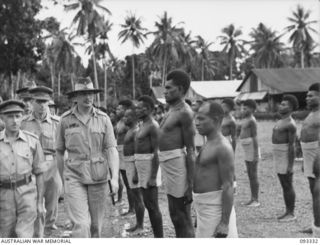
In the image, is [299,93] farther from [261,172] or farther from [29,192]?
[29,192]

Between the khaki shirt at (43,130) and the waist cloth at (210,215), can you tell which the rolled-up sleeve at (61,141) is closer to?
the khaki shirt at (43,130)

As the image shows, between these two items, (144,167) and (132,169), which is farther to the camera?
(132,169)

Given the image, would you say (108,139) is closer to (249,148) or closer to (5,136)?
(5,136)

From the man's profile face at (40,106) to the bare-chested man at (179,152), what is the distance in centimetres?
207

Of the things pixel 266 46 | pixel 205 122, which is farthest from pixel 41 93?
pixel 266 46

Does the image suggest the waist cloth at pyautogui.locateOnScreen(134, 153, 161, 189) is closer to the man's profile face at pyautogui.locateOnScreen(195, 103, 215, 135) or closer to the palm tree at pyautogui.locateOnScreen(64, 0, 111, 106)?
the man's profile face at pyautogui.locateOnScreen(195, 103, 215, 135)

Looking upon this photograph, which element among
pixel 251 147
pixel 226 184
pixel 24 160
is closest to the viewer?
pixel 226 184

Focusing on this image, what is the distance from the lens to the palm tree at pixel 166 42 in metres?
40.7

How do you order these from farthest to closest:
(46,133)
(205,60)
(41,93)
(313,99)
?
1. (205,60)
2. (46,133)
3. (41,93)
4. (313,99)

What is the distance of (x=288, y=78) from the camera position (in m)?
37.1

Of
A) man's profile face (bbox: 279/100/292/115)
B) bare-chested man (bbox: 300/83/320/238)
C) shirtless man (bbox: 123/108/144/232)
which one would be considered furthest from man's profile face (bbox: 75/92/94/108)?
man's profile face (bbox: 279/100/292/115)

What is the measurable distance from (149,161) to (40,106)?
1.64 m

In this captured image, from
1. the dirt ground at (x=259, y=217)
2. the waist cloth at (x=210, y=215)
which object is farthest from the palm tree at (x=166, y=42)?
the waist cloth at (x=210, y=215)

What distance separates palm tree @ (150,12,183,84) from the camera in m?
40.7
